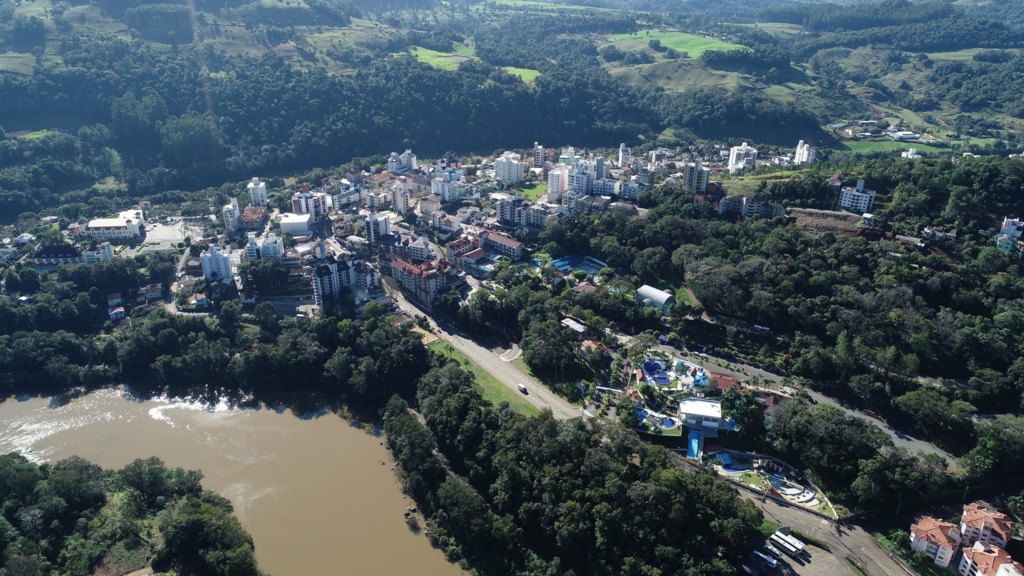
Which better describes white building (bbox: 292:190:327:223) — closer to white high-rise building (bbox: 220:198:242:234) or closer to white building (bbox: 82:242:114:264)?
white high-rise building (bbox: 220:198:242:234)

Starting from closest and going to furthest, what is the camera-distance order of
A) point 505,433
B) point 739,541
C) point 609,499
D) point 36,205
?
point 739,541
point 609,499
point 505,433
point 36,205

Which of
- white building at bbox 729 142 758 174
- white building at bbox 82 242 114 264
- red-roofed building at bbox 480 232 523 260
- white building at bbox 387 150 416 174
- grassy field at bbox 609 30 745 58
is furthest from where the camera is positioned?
grassy field at bbox 609 30 745 58

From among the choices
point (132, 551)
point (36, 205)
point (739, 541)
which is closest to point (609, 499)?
point (739, 541)

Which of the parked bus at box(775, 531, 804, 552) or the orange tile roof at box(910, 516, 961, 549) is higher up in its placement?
the orange tile roof at box(910, 516, 961, 549)

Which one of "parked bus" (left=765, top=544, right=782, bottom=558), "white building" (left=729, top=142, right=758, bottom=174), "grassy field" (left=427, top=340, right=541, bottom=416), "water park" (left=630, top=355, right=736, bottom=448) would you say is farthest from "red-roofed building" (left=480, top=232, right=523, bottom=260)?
"parked bus" (left=765, top=544, right=782, bottom=558)

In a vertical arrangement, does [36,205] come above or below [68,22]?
below

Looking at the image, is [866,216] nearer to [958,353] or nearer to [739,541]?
[958,353]

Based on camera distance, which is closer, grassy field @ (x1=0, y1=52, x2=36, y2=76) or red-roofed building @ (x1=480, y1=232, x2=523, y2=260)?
red-roofed building @ (x1=480, y1=232, x2=523, y2=260)

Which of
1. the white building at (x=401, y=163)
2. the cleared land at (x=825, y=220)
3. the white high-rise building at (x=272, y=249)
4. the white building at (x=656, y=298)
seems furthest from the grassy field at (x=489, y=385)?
the white building at (x=401, y=163)

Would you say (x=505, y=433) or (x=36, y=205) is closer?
(x=505, y=433)
